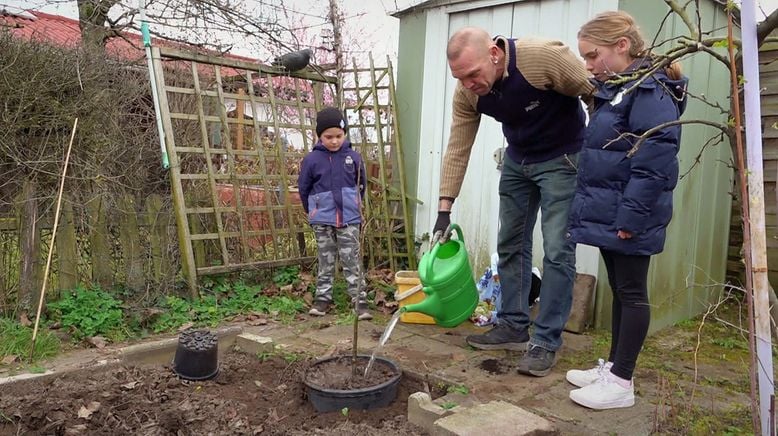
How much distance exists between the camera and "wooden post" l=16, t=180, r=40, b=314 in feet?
11.9

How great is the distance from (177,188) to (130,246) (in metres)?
0.51

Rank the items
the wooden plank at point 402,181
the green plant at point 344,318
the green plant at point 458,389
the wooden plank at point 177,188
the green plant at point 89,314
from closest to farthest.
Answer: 1. the green plant at point 458,389
2. the green plant at point 89,314
3. the green plant at point 344,318
4. the wooden plank at point 177,188
5. the wooden plank at point 402,181

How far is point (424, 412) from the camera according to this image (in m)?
2.31

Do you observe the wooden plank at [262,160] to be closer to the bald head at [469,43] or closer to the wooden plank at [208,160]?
the wooden plank at [208,160]

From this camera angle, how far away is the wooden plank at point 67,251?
3.79 m

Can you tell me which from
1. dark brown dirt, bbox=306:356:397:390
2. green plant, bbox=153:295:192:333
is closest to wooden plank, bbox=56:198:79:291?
green plant, bbox=153:295:192:333

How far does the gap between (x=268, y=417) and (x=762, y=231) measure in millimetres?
1949

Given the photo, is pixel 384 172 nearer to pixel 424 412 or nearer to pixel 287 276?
pixel 287 276

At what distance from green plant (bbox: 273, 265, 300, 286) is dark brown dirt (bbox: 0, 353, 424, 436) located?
1795 mm

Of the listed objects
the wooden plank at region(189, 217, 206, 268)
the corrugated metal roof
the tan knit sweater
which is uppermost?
the corrugated metal roof

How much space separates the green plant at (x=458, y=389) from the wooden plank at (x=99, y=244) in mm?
2580

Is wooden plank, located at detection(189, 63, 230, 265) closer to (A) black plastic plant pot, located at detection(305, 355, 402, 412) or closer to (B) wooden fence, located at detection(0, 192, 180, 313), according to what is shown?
(B) wooden fence, located at detection(0, 192, 180, 313)

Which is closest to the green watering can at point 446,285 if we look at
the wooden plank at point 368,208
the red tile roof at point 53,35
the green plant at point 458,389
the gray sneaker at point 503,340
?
the green plant at point 458,389

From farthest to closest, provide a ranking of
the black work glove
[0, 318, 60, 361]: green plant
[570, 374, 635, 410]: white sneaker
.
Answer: [0, 318, 60, 361]: green plant < the black work glove < [570, 374, 635, 410]: white sneaker
